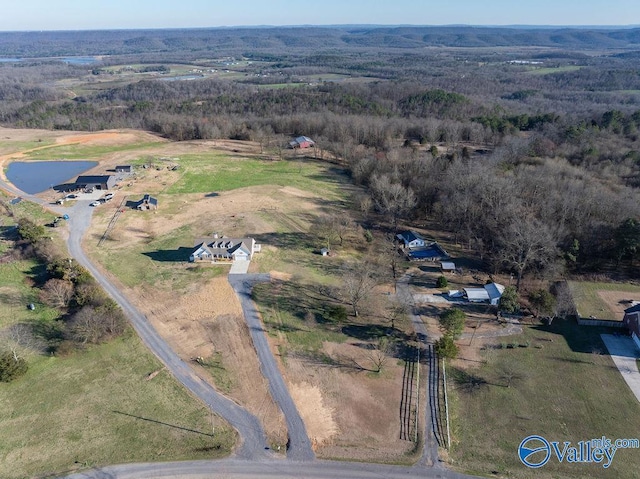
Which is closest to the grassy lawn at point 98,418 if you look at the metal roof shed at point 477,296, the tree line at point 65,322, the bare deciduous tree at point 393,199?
the tree line at point 65,322

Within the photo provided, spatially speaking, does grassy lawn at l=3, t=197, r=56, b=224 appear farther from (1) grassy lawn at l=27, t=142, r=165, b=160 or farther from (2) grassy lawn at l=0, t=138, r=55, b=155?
(2) grassy lawn at l=0, t=138, r=55, b=155

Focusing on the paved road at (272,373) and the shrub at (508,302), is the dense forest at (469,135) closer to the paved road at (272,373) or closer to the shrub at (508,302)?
the shrub at (508,302)

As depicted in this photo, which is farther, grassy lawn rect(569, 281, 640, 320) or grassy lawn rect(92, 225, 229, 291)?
grassy lawn rect(92, 225, 229, 291)

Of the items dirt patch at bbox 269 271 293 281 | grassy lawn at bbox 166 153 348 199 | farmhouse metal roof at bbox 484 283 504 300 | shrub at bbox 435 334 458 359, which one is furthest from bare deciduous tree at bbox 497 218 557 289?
grassy lawn at bbox 166 153 348 199

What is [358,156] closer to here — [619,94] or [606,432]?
[606,432]

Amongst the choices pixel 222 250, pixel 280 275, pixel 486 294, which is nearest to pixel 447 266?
pixel 486 294

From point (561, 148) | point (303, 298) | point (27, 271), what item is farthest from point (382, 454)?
point (561, 148)
